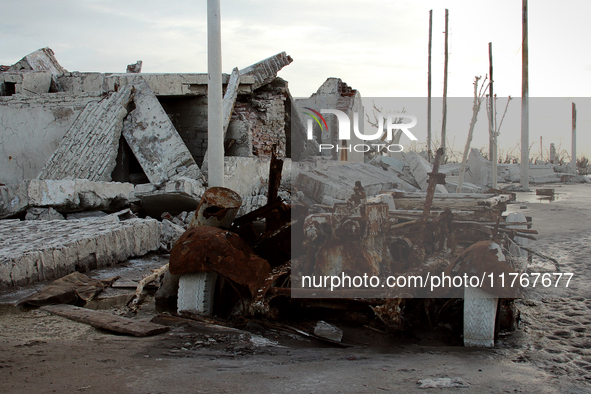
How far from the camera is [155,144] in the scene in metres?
9.23

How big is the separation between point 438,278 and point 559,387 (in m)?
1.26

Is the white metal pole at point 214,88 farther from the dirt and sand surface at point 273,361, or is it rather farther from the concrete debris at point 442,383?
the concrete debris at point 442,383

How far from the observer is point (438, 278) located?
11.2 ft

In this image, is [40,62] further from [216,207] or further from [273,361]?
[273,361]

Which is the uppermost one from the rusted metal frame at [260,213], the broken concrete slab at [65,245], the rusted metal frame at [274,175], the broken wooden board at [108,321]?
the rusted metal frame at [274,175]

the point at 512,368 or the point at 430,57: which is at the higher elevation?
the point at 430,57

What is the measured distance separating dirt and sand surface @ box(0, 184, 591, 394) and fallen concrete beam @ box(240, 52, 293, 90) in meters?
8.21

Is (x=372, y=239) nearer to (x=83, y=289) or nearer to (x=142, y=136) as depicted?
(x=83, y=289)

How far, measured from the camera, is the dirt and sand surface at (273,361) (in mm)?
2088

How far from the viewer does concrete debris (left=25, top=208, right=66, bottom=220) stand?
697 centimetres

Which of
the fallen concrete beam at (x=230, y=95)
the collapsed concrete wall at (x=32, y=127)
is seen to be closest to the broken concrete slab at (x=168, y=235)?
the fallen concrete beam at (x=230, y=95)

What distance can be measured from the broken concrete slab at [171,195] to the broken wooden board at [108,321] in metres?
4.05

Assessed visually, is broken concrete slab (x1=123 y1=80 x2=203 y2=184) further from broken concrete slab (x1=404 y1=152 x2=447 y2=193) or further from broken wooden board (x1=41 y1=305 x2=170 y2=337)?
broken concrete slab (x1=404 y1=152 x2=447 y2=193)

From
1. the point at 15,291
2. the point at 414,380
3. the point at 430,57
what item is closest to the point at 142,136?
the point at 15,291
